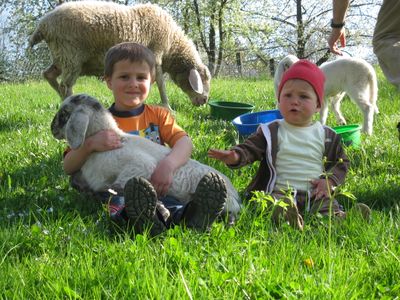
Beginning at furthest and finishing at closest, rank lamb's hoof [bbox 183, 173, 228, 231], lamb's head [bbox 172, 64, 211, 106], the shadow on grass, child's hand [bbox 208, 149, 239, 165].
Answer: lamb's head [bbox 172, 64, 211, 106] < child's hand [bbox 208, 149, 239, 165] < the shadow on grass < lamb's hoof [bbox 183, 173, 228, 231]

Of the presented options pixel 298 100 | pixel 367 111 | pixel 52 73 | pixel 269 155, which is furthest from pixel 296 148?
pixel 52 73

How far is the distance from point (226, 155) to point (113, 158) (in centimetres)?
74

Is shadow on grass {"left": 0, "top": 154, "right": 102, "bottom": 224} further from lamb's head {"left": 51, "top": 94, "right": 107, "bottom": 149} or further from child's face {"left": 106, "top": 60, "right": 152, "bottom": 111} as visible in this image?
child's face {"left": 106, "top": 60, "right": 152, "bottom": 111}

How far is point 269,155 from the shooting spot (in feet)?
10.5

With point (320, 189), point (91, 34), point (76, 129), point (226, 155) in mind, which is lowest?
point (320, 189)

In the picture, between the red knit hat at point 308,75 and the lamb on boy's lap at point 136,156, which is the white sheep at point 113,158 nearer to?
the lamb on boy's lap at point 136,156

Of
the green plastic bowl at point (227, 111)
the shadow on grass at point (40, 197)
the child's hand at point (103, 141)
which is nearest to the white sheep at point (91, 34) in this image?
the green plastic bowl at point (227, 111)

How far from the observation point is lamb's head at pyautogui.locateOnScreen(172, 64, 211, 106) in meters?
7.72

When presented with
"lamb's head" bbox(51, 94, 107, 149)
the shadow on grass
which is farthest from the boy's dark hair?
the shadow on grass

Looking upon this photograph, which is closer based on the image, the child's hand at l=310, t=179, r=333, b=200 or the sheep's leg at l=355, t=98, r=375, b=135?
the child's hand at l=310, t=179, r=333, b=200

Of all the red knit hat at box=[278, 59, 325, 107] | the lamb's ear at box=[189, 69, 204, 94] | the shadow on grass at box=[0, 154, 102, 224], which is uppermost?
the red knit hat at box=[278, 59, 325, 107]

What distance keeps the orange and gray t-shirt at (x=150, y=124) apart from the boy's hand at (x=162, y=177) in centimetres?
54

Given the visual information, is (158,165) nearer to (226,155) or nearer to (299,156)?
(226,155)

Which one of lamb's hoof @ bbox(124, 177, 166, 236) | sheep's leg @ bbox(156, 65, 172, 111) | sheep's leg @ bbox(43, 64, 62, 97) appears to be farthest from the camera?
sheep's leg @ bbox(156, 65, 172, 111)
